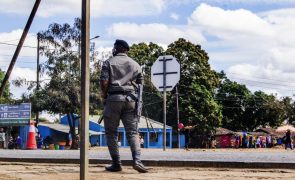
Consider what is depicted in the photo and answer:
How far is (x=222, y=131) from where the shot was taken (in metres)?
71.9

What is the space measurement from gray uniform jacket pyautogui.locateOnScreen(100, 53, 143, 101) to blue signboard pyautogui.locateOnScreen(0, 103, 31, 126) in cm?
3756

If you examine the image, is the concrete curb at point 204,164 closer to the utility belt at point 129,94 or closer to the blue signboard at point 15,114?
the utility belt at point 129,94

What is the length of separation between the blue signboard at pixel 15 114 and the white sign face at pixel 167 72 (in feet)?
94.0

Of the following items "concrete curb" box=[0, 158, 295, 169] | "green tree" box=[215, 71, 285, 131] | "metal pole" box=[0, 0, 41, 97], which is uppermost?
"metal pole" box=[0, 0, 41, 97]

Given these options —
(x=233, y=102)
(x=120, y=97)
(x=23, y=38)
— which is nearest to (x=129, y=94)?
(x=120, y=97)

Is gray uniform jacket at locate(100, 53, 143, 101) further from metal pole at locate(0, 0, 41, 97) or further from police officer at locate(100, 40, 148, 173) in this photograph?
A: metal pole at locate(0, 0, 41, 97)

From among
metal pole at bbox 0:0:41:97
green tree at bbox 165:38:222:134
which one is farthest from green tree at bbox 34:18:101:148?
metal pole at bbox 0:0:41:97

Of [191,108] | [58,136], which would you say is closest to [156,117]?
[191,108]

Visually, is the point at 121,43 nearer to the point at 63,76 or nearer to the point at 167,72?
the point at 167,72

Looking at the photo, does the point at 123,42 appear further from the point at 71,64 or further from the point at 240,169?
the point at 71,64

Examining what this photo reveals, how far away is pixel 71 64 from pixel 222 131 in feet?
116

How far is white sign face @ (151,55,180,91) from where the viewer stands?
15.9 m

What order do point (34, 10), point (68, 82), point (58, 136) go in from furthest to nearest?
1. point (58, 136)
2. point (68, 82)
3. point (34, 10)

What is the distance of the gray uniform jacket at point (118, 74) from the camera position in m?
6.66
